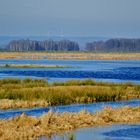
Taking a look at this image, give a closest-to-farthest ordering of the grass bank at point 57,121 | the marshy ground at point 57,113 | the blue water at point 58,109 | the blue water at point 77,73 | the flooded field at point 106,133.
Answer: the grass bank at point 57,121
the flooded field at point 106,133
the marshy ground at point 57,113
the blue water at point 58,109
the blue water at point 77,73

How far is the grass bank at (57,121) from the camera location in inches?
862

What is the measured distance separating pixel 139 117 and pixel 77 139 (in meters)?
6.70

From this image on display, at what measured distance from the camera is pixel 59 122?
24.3 m

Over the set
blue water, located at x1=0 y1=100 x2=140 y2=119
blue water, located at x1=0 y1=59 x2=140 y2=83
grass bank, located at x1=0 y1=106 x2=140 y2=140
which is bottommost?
blue water, located at x1=0 y1=59 x2=140 y2=83

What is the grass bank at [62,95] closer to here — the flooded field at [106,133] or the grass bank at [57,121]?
the grass bank at [57,121]

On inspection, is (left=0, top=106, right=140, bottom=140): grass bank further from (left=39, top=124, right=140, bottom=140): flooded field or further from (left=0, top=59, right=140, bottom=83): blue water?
(left=0, top=59, right=140, bottom=83): blue water

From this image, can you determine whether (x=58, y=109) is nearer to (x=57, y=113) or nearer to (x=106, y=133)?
(x=57, y=113)

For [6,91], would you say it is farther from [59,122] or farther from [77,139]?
[77,139]

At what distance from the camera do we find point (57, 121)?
24.3 meters

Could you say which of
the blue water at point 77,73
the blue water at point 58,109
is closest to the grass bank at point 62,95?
the blue water at point 58,109

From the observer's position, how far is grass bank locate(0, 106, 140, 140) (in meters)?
21.9

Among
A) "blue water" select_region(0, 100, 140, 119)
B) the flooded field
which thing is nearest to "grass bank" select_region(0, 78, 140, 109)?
"blue water" select_region(0, 100, 140, 119)

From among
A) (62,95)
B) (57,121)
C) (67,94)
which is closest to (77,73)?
(67,94)

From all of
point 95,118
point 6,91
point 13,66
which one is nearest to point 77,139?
point 95,118
